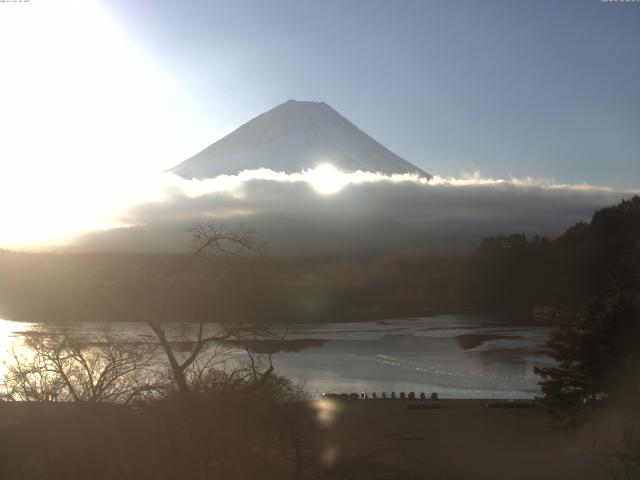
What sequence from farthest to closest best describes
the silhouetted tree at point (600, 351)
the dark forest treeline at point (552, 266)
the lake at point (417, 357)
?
the dark forest treeline at point (552, 266), the lake at point (417, 357), the silhouetted tree at point (600, 351)

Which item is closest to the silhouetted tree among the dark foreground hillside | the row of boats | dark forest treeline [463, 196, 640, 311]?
the dark foreground hillside

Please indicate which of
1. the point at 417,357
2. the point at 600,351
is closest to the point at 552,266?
the point at 417,357

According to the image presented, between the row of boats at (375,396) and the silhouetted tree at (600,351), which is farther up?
the silhouetted tree at (600,351)

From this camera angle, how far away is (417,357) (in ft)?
99.0

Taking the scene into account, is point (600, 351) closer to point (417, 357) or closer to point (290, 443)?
point (290, 443)

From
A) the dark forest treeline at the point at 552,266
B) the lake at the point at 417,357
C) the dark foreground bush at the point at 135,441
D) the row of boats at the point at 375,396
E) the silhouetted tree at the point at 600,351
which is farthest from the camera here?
Result: the dark forest treeline at the point at 552,266

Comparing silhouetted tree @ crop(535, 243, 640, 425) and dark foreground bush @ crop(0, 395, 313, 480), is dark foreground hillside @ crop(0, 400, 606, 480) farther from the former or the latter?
silhouetted tree @ crop(535, 243, 640, 425)

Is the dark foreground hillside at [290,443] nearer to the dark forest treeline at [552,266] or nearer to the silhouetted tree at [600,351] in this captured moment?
the silhouetted tree at [600,351]

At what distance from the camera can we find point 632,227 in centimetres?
3856

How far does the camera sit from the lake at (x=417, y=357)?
22844 mm

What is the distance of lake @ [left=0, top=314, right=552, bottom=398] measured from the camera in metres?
22.8

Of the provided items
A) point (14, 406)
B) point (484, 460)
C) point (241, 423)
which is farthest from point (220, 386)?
point (484, 460)

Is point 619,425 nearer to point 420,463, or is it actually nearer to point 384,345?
point 420,463

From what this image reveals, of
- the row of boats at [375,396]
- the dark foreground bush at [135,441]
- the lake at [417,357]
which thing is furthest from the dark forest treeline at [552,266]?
the dark foreground bush at [135,441]
